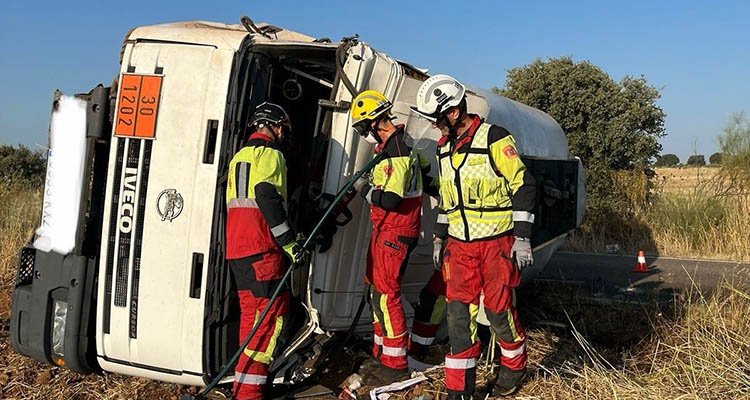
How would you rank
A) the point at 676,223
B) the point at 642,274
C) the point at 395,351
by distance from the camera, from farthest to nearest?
the point at 676,223
the point at 642,274
the point at 395,351

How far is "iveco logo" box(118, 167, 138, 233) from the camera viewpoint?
3.78 meters

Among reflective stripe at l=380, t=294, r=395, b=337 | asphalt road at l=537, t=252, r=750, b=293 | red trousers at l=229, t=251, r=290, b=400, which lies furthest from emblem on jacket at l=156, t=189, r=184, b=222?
asphalt road at l=537, t=252, r=750, b=293

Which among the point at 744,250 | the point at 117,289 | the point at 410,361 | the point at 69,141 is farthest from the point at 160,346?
the point at 744,250

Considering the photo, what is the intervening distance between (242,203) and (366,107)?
36.2 inches

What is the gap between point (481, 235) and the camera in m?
3.73

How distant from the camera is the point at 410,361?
4531mm

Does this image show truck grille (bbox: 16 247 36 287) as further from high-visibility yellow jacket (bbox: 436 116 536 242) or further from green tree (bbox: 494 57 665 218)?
green tree (bbox: 494 57 665 218)

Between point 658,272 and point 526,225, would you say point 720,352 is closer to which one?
point 526,225

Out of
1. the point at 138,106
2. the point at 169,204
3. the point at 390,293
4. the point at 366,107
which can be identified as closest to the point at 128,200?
the point at 169,204

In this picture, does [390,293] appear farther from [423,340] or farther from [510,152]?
[510,152]

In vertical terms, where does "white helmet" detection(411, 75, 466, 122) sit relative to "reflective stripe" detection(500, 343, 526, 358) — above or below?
above

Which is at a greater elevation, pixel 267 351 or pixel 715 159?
pixel 715 159

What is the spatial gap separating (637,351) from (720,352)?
1247mm

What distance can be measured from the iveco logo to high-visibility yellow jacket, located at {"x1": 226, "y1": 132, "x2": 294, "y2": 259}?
0.56m
